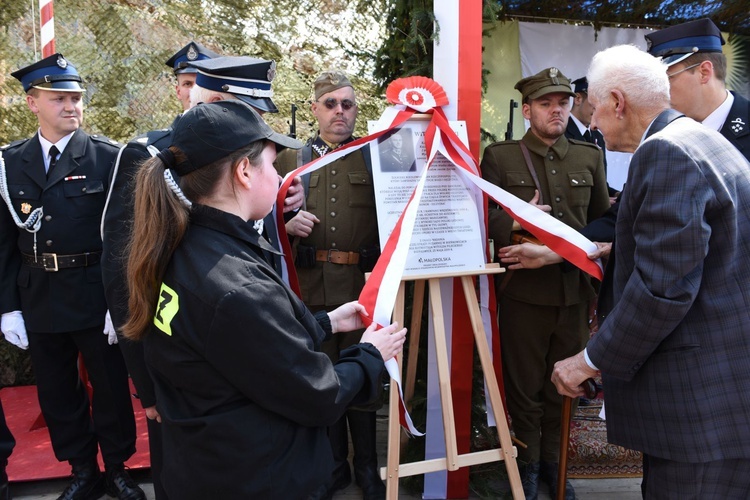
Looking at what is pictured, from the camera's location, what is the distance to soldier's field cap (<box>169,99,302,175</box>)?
1416 millimetres

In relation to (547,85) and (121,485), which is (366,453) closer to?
(121,485)

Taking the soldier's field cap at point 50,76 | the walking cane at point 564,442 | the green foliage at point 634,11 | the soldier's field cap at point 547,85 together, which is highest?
the green foliage at point 634,11

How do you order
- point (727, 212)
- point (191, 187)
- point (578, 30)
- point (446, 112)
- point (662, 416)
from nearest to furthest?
1. point (191, 187)
2. point (727, 212)
3. point (662, 416)
4. point (446, 112)
5. point (578, 30)

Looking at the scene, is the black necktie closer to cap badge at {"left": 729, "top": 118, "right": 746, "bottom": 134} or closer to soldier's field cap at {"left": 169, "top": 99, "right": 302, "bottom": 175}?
soldier's field cap at {"left": 169, "top": 99, "right": 302, "bottom": 175}

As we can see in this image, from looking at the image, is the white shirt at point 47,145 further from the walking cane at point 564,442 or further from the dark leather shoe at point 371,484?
the walking cane at point 564,442

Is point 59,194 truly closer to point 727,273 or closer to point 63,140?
point 63,140

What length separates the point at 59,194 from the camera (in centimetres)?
309

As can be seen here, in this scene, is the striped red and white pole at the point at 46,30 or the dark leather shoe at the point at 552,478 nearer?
the dark leather shoe at the point at 552,478

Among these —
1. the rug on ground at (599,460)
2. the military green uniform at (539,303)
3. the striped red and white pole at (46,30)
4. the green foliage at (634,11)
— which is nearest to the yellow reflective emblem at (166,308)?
the military green uniform at (539,303)

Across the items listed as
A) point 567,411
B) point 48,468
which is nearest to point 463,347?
point 567,411

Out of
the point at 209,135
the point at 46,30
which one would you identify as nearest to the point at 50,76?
the point at 46,30

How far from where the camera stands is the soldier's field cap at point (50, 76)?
3.15m

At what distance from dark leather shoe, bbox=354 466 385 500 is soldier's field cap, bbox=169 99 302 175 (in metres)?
2.29

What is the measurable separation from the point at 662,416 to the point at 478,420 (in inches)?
60.5
